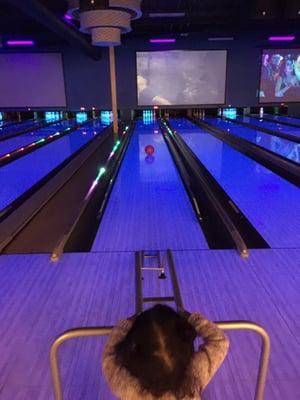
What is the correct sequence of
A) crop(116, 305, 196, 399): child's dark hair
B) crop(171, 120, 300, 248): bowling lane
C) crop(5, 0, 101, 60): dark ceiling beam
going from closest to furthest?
crop(116, 305, 196, 399): child's dark hair
crop(171, 120, 300, 248): bowling lane
crop(5, 0, 101, 60): dark ceiling beam

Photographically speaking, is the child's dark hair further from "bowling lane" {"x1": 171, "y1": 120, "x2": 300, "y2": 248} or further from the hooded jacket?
"bowling lane" {"x1": 171, "y1": 120, "x2": 300, "y2": 248}

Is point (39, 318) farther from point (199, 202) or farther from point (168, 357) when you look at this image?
point (199, 202)

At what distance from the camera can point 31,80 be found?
36.1 feet

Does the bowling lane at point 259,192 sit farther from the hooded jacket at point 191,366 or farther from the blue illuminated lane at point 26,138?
the blue illuminated lane at point 26,138

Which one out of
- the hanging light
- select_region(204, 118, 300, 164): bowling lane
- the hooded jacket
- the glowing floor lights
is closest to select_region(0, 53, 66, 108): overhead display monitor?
the glowing floor lights

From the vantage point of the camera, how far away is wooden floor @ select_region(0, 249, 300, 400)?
1353mm

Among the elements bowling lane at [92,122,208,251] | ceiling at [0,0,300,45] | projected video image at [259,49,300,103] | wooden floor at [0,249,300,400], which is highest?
ceiling at [0,0,300,45]

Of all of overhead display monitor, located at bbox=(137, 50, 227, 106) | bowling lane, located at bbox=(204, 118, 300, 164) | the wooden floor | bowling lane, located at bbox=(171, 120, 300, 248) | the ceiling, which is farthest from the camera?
overhead display monitor, located at bbox=(137, 50, 227, 106)

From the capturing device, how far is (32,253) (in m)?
2.40

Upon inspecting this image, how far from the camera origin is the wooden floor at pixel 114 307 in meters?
1.35

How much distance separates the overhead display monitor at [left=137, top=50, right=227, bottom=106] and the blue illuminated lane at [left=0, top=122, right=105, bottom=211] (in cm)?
423

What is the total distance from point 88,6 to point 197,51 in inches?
258

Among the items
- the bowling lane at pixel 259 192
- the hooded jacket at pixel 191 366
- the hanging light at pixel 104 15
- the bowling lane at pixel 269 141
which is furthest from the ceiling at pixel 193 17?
the hooded jacket at pixel 191 366

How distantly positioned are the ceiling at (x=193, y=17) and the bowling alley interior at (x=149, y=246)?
4cm
